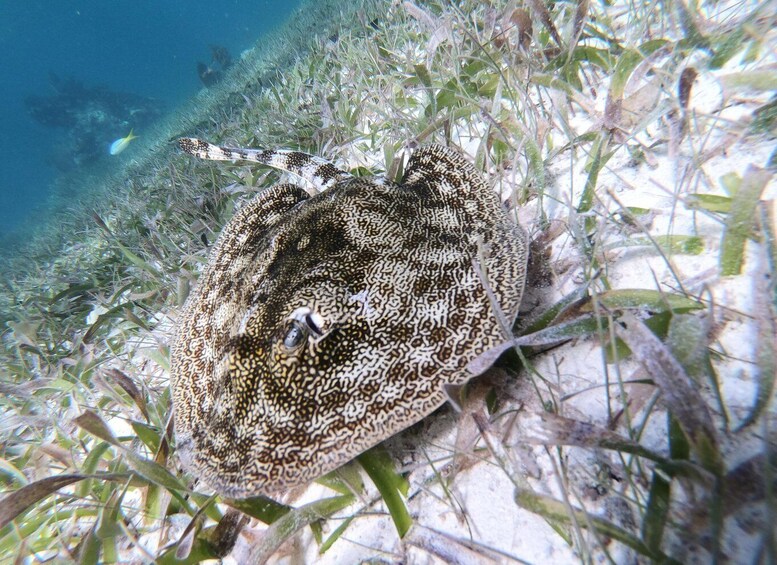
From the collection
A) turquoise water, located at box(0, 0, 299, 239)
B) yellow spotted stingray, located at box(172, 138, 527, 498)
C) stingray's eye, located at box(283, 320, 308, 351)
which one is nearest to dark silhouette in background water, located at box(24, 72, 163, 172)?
turquoise water, located at box(0, 0, 299, 239)

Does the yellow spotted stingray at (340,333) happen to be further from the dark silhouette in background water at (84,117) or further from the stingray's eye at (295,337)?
the dark silhouette in background water at (84,117)

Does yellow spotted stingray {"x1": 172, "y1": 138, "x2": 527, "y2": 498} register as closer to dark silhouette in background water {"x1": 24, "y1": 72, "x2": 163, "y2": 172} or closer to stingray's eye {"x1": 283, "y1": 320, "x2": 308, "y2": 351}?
stingray's eye {"x1": 283, "y1": 320, "x2": 308, "y2": 351}

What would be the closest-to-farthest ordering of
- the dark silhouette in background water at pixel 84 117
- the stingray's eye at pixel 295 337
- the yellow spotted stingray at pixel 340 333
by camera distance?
the yellow spotted stingray at pixel 340 333, the stingray's eye at pixel 295 337, the dark silhouette in background water at pixel 84 117

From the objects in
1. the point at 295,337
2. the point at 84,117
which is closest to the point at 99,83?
the point at 84,117

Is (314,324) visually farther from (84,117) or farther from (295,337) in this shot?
(84,117)

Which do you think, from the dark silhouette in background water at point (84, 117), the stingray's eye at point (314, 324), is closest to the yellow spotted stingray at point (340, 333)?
the stingray's eye at point (314, 324)

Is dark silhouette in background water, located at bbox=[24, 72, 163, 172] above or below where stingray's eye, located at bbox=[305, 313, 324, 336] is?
above

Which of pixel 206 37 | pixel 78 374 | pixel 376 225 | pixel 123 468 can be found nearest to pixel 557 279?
pixel 376 225
